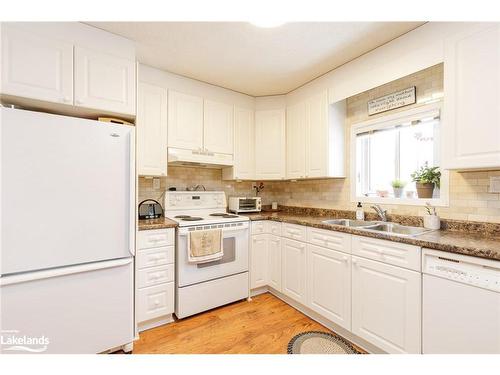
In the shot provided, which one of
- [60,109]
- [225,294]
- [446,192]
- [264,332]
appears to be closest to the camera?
[60,109]

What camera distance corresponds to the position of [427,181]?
2.00m

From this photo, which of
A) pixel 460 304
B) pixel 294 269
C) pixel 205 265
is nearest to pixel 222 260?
pixel 205 265

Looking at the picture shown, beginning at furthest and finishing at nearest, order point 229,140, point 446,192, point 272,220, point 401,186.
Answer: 1. point 229,140
2. point 272,220
3. point 401,186
4. point 446,192

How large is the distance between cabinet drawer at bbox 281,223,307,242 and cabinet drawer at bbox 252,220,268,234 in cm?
24

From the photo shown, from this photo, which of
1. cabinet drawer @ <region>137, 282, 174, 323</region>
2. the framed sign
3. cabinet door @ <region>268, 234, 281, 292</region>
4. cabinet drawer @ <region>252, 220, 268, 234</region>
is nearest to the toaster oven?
cabinet drawer @ <region>252, 220, 268, 234</region>

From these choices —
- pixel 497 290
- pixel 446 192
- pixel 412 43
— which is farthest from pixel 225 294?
pixel 412 43

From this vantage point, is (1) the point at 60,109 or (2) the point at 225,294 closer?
(1) the point at 60,109

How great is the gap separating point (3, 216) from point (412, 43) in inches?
120

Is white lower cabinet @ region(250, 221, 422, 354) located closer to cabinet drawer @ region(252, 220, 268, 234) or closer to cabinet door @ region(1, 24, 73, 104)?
cabinet drawer @ region(252, 220, 268, 234)

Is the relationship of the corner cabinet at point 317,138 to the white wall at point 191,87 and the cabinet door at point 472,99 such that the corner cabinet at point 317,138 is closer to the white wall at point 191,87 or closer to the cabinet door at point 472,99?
the white wall at point 191,87

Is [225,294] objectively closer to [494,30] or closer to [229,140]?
[229,140]

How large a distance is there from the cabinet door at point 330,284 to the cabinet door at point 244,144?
128cm

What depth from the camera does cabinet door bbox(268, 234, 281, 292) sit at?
261 centimetres
